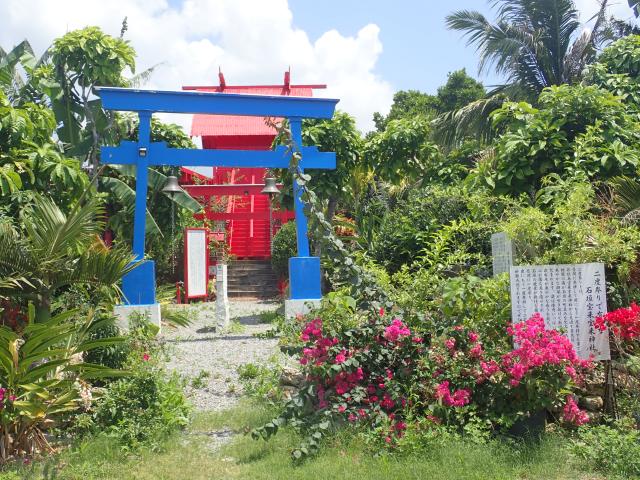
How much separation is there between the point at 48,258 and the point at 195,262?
A: 805cm

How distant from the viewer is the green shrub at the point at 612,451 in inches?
167

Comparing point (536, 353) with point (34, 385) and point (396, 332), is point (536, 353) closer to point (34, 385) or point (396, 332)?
point (396, 332)

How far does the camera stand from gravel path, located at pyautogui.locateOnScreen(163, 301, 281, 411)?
22.0ft

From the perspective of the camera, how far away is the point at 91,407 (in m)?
5.45

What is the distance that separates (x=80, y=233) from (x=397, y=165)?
9.62 meters

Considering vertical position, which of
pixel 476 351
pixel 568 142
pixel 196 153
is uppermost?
pixel 196 153

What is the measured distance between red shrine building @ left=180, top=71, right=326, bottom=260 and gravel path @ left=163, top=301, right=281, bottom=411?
678 centimetres

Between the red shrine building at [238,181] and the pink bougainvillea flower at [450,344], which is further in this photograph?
the red shrine building at [238,181]

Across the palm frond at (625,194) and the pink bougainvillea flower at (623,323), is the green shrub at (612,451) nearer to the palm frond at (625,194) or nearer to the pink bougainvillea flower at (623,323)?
the pink bougainvillea flower at (623,323)

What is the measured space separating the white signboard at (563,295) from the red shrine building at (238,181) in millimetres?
12302

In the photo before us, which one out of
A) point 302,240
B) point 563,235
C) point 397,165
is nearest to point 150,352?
point 302,240

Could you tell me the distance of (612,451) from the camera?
4359 millimetres

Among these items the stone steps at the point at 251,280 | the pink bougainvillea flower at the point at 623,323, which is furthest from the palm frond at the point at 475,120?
the pink bougainvillea flower at the point at 623,323

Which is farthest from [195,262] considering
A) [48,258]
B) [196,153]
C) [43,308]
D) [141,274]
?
[48,258]
